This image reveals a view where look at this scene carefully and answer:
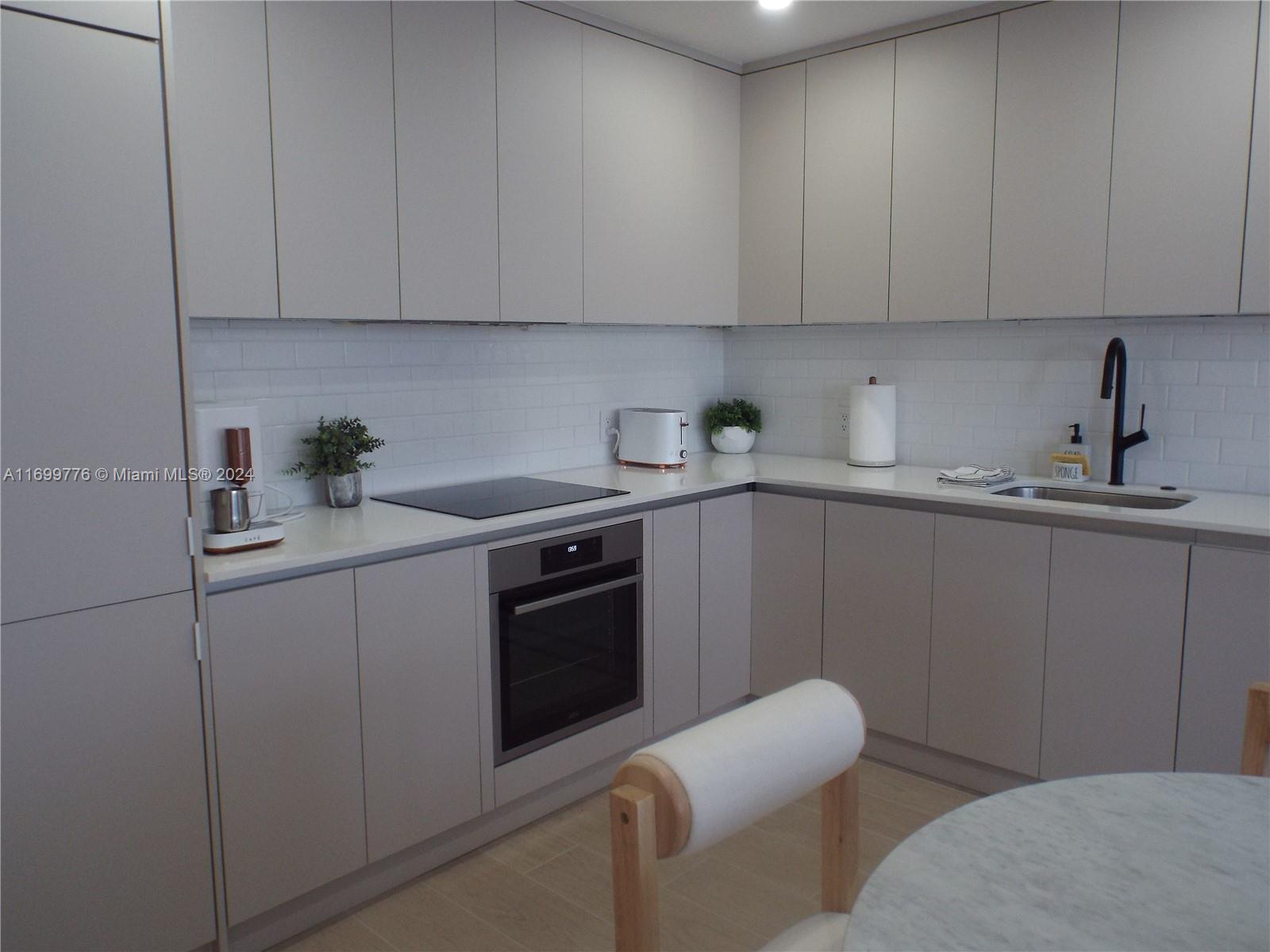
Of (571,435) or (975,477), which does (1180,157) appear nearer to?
(975,477)

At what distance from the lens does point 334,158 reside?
2.47 metres

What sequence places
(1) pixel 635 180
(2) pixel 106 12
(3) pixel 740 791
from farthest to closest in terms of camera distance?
(1) pixel 635 180 < (2) pixel 106 12 < (3) pixel 740 791

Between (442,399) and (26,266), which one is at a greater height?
(26,266)

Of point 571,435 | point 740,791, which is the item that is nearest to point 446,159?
point 571,435

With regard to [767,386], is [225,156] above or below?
above

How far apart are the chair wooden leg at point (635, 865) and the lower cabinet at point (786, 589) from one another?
91.0 inches

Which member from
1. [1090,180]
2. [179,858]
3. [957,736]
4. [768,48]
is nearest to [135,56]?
[179,858]

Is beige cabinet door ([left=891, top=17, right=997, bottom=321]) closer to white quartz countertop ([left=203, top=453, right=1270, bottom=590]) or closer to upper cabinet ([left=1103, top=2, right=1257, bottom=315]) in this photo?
upper cabinet ([left=1103, top=2, right=1257, bottom=315])

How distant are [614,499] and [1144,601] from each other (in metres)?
1.52

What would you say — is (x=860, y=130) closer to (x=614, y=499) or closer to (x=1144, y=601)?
(x=614, y=499)

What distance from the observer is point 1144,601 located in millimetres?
2596

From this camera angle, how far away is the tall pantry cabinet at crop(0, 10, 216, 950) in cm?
174

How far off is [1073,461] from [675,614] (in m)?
1.43

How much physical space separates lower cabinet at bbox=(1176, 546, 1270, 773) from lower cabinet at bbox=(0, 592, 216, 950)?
8.12 ft
